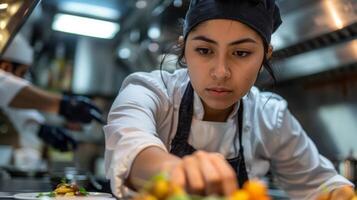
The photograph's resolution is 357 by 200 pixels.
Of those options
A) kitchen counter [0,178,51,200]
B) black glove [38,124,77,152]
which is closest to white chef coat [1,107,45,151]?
black glove [38,124,77,152]

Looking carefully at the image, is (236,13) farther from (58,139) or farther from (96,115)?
(58,139)

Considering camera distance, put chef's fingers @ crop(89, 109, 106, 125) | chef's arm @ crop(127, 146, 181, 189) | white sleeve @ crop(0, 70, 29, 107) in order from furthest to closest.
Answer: white sleeve @ crop(0, 70, 29, 107), chef's fingers @ crop(89, 109, 106, 125), chef's arm @ crop(127, 146, 181, 189)

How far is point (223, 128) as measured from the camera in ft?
3.29

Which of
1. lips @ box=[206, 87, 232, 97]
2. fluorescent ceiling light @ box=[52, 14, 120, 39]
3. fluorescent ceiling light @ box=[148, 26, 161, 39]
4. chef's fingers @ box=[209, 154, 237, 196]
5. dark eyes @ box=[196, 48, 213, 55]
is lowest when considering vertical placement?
chef's fingers @ box=[209, 154, 237, 196]

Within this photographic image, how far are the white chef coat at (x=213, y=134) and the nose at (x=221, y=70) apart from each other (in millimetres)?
147

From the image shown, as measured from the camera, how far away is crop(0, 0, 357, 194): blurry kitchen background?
144 cm

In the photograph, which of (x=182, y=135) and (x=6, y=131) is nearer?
(x=182, y=135)

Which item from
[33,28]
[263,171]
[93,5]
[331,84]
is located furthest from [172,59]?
[33,28]

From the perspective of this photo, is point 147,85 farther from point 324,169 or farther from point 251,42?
point 324,169

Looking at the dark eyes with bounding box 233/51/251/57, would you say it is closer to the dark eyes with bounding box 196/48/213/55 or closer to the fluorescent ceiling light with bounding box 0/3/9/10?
the dark eyes with bounding box 196/48/213/55

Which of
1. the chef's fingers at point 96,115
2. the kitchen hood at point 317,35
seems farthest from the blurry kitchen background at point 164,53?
the chef's fingers at point 96,115

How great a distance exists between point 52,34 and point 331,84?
7.65 ft

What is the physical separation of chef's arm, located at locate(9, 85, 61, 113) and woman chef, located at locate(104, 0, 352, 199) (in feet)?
3.01

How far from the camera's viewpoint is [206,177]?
0.41 meters
